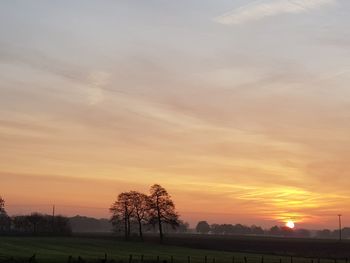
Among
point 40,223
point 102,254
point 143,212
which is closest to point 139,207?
point 143,212

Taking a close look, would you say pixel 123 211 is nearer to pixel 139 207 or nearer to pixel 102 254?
pixel 139 207

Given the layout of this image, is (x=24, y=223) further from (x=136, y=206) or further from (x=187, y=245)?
(x=187, y=245)

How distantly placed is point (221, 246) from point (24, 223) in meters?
82.5

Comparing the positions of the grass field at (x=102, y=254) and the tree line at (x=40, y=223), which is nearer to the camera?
the grass field at (x=102, y=254)

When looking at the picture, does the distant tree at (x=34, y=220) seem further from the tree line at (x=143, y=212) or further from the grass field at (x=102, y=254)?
the grass field at (x=102, y=254)

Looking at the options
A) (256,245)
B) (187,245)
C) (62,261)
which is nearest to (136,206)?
(187,245)

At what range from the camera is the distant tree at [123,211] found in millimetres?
147000

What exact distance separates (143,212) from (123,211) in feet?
24.1

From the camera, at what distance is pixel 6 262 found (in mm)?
45656

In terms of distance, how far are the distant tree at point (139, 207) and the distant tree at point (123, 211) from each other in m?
0.80

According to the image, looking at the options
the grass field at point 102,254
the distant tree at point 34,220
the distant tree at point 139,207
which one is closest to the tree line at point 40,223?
the distant tree at point 34,220

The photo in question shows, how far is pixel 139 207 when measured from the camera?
477 ft

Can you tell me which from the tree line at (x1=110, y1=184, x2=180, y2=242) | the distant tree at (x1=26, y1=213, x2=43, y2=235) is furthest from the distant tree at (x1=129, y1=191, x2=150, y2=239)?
the distant tree at (x1=26, y1=213, x2=43, y2=235)

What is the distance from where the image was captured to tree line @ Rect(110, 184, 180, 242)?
13425cm
